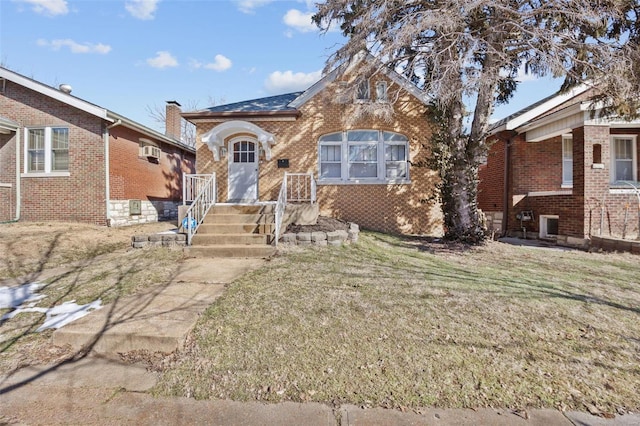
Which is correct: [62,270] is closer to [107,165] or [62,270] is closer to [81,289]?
[81,289]

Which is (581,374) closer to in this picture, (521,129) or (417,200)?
(417,200)

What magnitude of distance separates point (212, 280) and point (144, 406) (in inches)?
101

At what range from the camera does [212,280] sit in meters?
4.80

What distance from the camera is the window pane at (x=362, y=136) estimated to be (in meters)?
10.7

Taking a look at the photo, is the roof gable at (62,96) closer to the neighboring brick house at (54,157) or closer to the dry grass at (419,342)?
the neighboring brick house at (54,157)

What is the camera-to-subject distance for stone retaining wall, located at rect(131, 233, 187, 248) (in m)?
6.84

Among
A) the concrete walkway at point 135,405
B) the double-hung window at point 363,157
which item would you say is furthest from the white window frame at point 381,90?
the concrete walkway at point 135,405

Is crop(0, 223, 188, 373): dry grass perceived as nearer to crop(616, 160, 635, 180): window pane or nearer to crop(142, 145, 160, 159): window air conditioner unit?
crop(142, 145, 160, 159): window air conditioner unit

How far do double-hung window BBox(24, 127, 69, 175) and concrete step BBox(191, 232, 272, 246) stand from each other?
7094 millimetres

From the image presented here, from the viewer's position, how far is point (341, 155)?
35.1 ft

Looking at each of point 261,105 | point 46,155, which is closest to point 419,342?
point 261,105

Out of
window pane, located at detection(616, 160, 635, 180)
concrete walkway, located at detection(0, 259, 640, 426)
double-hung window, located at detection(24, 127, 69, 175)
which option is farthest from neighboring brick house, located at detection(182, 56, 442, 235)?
concrete walkway, located at detection(0, 259, 640, 426)

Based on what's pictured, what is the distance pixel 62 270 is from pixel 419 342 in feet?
19.5

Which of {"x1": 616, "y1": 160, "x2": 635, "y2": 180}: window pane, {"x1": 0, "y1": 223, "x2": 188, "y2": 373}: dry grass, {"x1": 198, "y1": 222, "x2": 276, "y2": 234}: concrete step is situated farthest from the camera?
{"x1": 616, "y1": 160, "x2": 635, "y2": 180}: window pane
